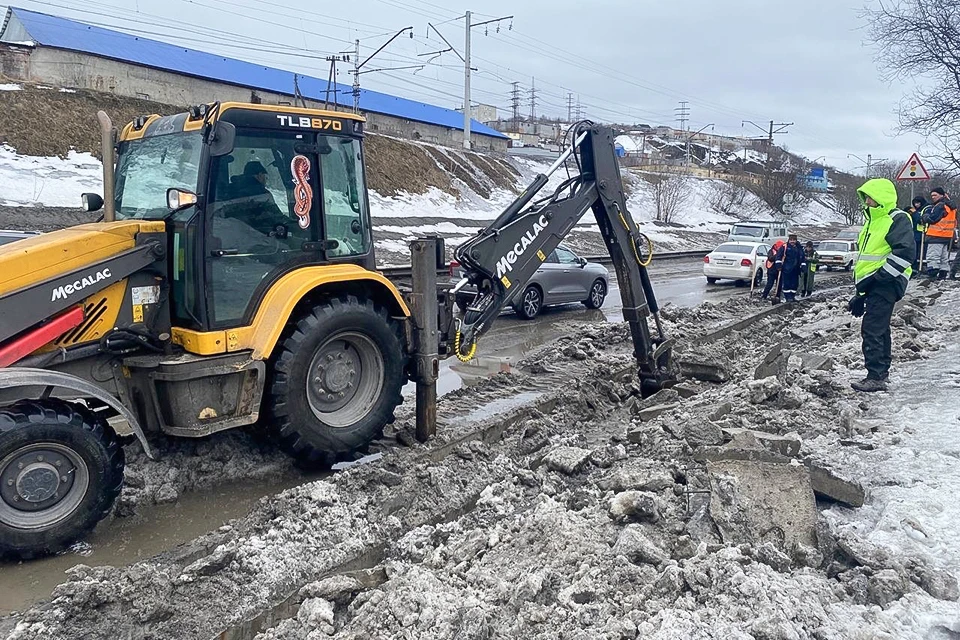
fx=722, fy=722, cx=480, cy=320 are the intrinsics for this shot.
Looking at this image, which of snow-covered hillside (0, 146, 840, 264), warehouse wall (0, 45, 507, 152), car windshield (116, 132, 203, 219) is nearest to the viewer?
car windshield (116, 132, 203, 219)

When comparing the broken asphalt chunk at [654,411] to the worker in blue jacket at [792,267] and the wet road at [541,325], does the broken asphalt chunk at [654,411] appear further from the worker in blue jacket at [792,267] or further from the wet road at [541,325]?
the worker in blue jacket at [792,267]

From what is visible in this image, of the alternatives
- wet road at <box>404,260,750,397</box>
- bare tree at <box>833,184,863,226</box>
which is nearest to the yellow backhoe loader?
wet road at <box>404,260,750,397</box>

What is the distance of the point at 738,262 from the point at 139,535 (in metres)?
18.4

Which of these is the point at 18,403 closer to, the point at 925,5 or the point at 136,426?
the point at 136,426

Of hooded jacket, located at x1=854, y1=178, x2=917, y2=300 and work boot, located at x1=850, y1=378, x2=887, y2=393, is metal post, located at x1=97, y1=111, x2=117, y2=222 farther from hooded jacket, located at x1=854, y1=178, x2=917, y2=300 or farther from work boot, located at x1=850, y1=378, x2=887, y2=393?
hooded jacket, located at x1=854, y1=178, x2=917, y2=300

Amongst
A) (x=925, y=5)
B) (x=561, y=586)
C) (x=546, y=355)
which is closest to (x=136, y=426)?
(x=561, y=586)

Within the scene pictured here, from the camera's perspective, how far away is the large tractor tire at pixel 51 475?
4.11 meters

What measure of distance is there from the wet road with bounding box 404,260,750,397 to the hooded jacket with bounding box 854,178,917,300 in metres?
4.42

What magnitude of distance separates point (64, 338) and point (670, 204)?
4600 centimetres

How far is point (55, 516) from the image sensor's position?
4273 mm

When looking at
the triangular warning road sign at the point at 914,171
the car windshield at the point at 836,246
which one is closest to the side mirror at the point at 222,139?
the triangular warning road sign at the point at 914,171

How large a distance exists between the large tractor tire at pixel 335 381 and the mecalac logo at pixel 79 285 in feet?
4.11

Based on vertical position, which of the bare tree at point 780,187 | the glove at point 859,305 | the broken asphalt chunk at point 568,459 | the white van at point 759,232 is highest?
the bare tree at point 780,187

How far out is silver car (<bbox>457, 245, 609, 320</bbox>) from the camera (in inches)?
543
